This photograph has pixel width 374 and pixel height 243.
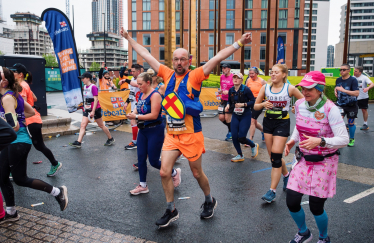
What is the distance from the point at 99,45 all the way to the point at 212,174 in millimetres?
197354

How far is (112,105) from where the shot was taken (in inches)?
469

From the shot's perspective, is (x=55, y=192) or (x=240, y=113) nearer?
(x=55, y=192)

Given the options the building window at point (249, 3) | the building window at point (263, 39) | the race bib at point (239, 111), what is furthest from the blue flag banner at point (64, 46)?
the building window at point (249, 3)

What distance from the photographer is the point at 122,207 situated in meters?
4.59

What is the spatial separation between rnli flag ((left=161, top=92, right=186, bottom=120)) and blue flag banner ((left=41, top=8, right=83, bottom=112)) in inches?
276

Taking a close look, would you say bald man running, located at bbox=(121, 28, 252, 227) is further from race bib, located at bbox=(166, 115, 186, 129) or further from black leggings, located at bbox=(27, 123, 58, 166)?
black leggings, located at bbox=(27, 123, 58, 166)

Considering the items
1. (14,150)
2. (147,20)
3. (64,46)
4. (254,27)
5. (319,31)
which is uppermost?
(319,31)

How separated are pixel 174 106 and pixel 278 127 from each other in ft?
5.88

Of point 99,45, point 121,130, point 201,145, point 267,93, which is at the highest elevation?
point 99,45

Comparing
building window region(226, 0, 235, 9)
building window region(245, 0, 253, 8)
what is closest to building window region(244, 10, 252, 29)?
building window region(245, 0, 253, 8)

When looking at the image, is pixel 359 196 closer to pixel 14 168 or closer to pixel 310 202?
pixel 310 202

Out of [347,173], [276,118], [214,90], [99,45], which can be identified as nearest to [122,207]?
[276,118]

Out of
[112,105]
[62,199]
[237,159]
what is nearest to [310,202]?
[62,199]

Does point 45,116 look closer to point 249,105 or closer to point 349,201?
point 249,105
